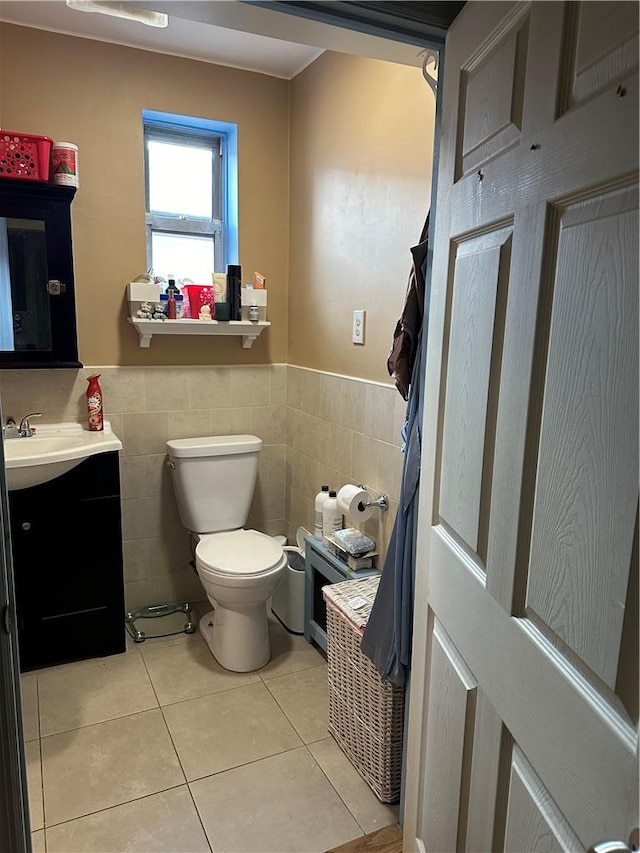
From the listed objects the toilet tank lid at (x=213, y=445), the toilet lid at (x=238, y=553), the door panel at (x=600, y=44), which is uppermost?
the door panel at (x=600, y=44)

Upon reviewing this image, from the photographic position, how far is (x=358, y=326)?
A: 229 centimetres

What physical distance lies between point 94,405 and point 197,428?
19.6 inches

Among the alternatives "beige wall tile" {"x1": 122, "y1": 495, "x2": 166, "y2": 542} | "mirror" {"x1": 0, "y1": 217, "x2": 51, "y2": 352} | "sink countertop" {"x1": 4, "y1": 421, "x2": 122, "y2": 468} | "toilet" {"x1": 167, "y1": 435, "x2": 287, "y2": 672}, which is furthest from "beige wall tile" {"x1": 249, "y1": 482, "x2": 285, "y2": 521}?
"mirror" {"x1": 0, "y1": 217, "x2": 51, "y2": 352}

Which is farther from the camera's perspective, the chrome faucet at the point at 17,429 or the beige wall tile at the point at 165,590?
the beige wall tile at the point at 165,590

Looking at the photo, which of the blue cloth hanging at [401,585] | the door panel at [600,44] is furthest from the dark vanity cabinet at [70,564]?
the door panel at [600,44]

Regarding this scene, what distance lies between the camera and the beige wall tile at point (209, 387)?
2.78 metres

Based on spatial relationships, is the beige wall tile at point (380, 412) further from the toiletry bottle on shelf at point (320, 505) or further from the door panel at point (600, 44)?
the door panel at point (600, 44)

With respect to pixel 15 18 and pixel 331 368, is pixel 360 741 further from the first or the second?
pixel 15 18

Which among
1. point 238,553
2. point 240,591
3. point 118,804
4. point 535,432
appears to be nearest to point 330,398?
point 238,553

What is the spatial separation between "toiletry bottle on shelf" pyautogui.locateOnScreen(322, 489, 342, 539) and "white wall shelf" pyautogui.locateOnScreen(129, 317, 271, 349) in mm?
892

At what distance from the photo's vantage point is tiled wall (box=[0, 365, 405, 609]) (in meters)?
2.45

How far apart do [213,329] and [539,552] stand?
208cm

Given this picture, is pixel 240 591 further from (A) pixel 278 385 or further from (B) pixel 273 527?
(A) pixel 278 385

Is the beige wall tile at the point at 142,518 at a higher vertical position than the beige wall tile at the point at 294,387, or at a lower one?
lower
